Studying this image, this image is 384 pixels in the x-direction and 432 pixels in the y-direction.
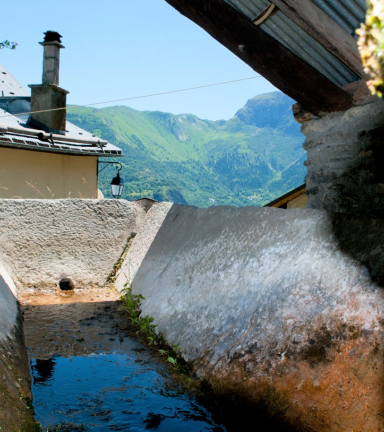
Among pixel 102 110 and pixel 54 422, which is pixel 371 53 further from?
pixel 102 110

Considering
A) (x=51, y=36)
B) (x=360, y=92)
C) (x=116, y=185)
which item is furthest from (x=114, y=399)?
(x=51, y=36)

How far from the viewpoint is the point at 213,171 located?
3686 inches

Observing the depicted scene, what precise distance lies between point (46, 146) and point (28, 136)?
461 millimetres

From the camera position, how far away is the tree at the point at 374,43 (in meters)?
1.37

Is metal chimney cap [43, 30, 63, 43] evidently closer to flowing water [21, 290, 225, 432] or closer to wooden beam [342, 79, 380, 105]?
flowing water [21, 290, 225, 432]

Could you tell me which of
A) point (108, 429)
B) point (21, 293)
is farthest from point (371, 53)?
point (21, 293)

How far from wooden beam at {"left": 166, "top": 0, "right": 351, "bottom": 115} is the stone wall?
8.5 inches

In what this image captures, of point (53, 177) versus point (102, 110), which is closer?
point (53, 177)

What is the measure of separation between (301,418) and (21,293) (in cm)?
492

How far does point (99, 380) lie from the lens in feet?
12.6

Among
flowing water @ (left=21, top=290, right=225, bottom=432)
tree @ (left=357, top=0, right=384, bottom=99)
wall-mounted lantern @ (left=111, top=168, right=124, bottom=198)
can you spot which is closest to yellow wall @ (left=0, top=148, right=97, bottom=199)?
wall-mounted lantern @ (left=111, top=168, right=124, bottom=198)

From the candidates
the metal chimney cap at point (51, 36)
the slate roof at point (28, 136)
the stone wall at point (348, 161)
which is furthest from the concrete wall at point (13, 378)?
the metal chimney cap at point (51, 36)

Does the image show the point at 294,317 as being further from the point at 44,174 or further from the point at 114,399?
the point at 44,174

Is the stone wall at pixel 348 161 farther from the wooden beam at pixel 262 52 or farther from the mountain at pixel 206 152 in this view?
the mountain at pixel 206 152
